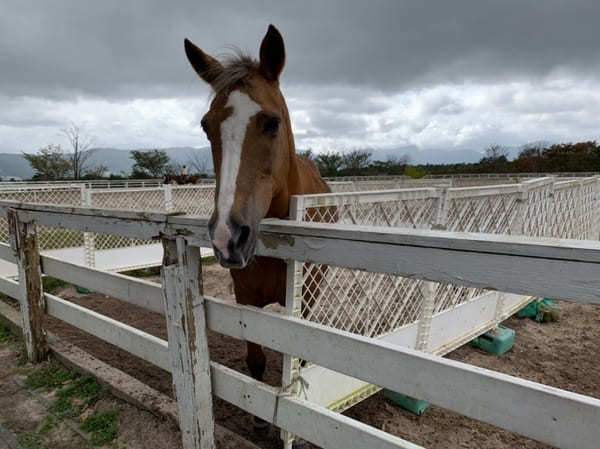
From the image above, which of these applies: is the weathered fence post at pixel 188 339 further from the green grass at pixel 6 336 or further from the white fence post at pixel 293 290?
the green grass at pixel 6 336

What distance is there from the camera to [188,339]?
170cm

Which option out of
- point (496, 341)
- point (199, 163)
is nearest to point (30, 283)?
point (496, 341)

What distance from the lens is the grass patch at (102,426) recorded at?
6.68 feet

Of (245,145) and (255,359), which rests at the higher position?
(245,145)

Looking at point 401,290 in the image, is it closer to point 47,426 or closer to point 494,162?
point 47,426

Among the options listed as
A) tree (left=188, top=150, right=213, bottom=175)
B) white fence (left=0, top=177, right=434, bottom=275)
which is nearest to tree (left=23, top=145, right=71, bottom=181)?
tree (left=188, top=150, right=213, bottom=175)

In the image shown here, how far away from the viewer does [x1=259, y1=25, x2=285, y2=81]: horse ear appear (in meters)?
1.77

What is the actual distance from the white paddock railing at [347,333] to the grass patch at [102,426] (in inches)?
18.2

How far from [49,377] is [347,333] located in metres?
2.73

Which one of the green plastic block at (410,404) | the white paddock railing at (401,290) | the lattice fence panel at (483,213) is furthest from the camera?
the lattice fence panel at (483,213)

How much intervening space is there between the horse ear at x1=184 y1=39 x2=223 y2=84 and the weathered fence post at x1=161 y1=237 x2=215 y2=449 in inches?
37.8

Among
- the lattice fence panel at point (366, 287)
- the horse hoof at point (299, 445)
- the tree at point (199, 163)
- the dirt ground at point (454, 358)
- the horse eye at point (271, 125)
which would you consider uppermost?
the tree at point (199, 163)

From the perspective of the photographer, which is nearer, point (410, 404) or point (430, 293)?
point (410, 404)

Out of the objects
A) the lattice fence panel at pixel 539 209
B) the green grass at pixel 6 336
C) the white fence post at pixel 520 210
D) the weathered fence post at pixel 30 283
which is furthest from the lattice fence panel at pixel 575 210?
the green grass at pixel 6 336
